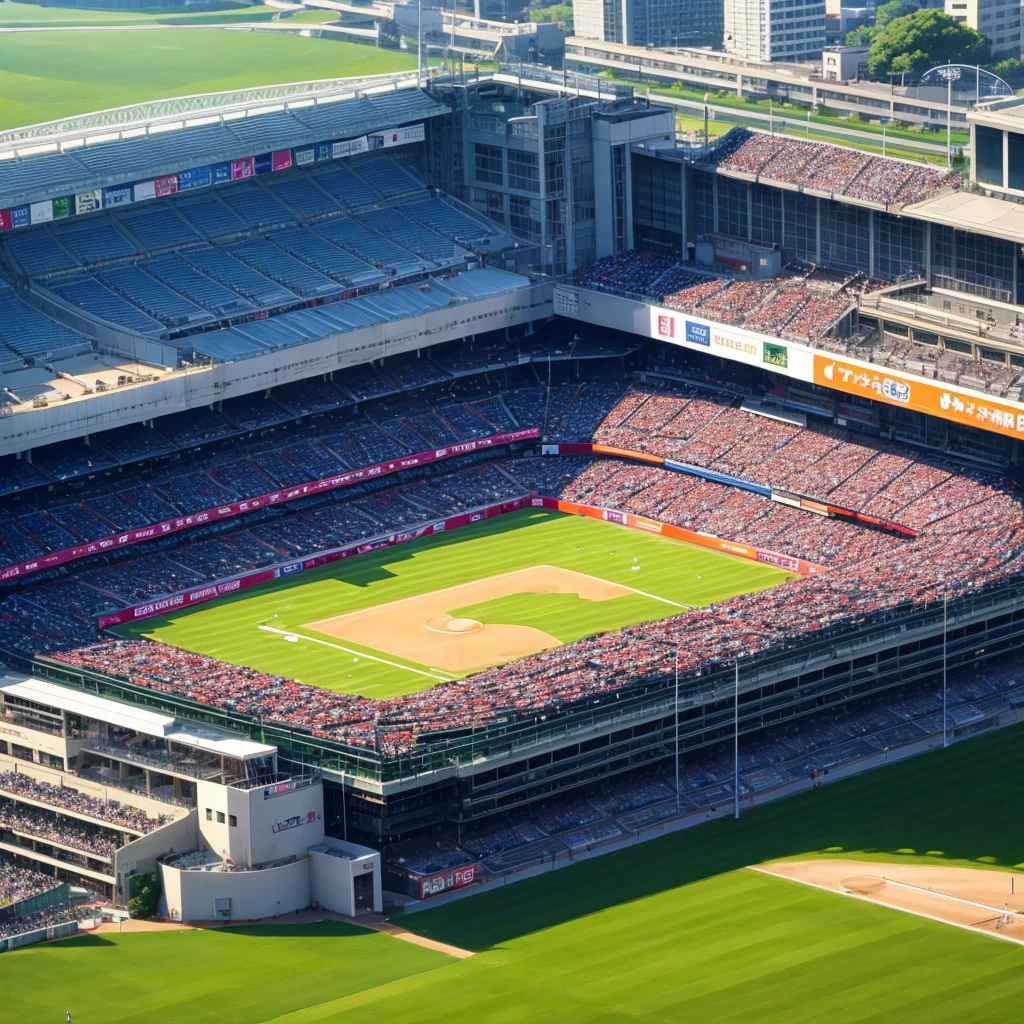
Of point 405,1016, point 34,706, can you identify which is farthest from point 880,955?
point 34,706

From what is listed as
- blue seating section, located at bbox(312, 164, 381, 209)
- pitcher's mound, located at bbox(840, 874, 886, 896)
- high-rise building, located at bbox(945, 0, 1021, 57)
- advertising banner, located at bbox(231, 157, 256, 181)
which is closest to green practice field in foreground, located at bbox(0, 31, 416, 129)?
high-rise building, located at bbox(945, 0, 1021, 57)

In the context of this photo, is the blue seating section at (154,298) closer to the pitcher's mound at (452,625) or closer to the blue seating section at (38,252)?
the blue seating section at (38,252)

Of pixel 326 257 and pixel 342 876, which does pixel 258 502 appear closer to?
pixel 326 257

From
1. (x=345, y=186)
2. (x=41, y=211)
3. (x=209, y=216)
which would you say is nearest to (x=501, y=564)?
(x=209, y=216)

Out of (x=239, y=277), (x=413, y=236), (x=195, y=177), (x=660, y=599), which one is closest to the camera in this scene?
(x=660, y=599)

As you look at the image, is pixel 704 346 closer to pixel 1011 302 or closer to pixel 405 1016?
pixel 1011 302

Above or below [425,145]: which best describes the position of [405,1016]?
below
